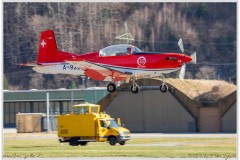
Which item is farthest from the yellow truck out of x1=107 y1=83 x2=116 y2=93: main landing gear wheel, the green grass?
x1=107 y1=83 x2=116 y2=93: main landing gear wheel

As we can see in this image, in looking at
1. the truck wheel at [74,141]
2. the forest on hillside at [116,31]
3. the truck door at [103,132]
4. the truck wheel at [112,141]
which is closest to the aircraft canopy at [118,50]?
the truck door at [103,132]

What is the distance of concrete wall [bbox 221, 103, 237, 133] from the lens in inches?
3098

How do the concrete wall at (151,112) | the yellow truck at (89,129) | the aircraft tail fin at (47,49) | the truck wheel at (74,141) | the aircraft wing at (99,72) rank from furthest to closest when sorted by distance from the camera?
1. the concrete wall at (151,112)
2. the truck wheel at (74,141)
3. the yellow truck at (89,129)
4. the aircraft tail fin at (47,49)
5. the aircraft wing at (99,72)

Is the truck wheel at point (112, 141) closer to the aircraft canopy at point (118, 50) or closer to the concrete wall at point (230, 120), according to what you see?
the aircraft canopy at point (118, 50)

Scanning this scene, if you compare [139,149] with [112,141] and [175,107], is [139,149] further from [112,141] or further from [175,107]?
[175,107]

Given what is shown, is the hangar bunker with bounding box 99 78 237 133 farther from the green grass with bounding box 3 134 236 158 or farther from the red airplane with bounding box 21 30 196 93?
the red airplane with bounding box 21 30 196 93

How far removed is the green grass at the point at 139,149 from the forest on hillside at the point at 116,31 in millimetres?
89242

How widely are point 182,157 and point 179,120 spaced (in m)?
35.7

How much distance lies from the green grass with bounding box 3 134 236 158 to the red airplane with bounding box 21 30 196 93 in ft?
16.2

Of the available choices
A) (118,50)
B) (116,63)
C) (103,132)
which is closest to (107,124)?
(103,132)

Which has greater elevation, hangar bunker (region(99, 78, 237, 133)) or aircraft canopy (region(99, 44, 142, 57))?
aircraft canopy (region(99, 44, 142, 57))

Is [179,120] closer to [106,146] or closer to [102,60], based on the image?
[106,146]

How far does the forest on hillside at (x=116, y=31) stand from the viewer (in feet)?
512

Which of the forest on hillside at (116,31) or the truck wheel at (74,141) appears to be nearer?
the truck wheel at (74,141)
